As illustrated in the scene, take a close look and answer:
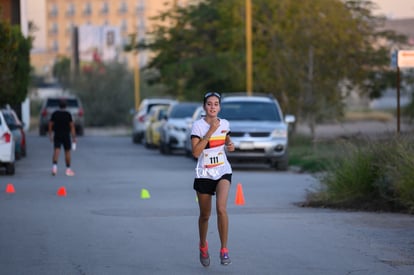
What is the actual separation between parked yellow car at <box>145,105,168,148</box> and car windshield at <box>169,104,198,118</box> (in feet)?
3.76

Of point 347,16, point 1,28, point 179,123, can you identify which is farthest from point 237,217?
point 347,16

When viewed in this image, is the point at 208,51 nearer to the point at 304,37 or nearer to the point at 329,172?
the point at 304,37

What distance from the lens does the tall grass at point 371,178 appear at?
49.8ft

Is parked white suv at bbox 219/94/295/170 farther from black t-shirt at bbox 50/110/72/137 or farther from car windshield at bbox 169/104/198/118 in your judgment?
car windshield at bbox 169/104/198/118

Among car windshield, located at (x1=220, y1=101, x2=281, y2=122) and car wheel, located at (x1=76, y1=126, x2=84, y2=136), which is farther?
car wheel, located at (x1=76, y1=126, x2=84, y2=136)

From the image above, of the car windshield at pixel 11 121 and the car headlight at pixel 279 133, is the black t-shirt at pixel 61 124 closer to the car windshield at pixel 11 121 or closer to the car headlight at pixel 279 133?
the car windshield at pixel 11 121

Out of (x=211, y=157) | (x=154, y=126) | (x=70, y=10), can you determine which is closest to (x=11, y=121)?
(x=154, y=126)

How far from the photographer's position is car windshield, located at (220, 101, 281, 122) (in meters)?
26.4

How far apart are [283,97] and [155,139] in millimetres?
4915

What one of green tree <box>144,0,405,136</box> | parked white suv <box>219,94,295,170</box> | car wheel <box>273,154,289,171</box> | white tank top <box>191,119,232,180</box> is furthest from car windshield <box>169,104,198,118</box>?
white tank top <box>191,119,232,180</box>

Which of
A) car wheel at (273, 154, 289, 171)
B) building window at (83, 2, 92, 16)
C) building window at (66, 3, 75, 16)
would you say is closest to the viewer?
car wheel at (273, 154, 289, 171)

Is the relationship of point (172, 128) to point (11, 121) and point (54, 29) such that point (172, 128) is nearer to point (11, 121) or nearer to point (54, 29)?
point (11, 121)

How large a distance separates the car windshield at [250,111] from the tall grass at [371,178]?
9.01 m

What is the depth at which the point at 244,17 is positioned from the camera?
4341 centimetres
